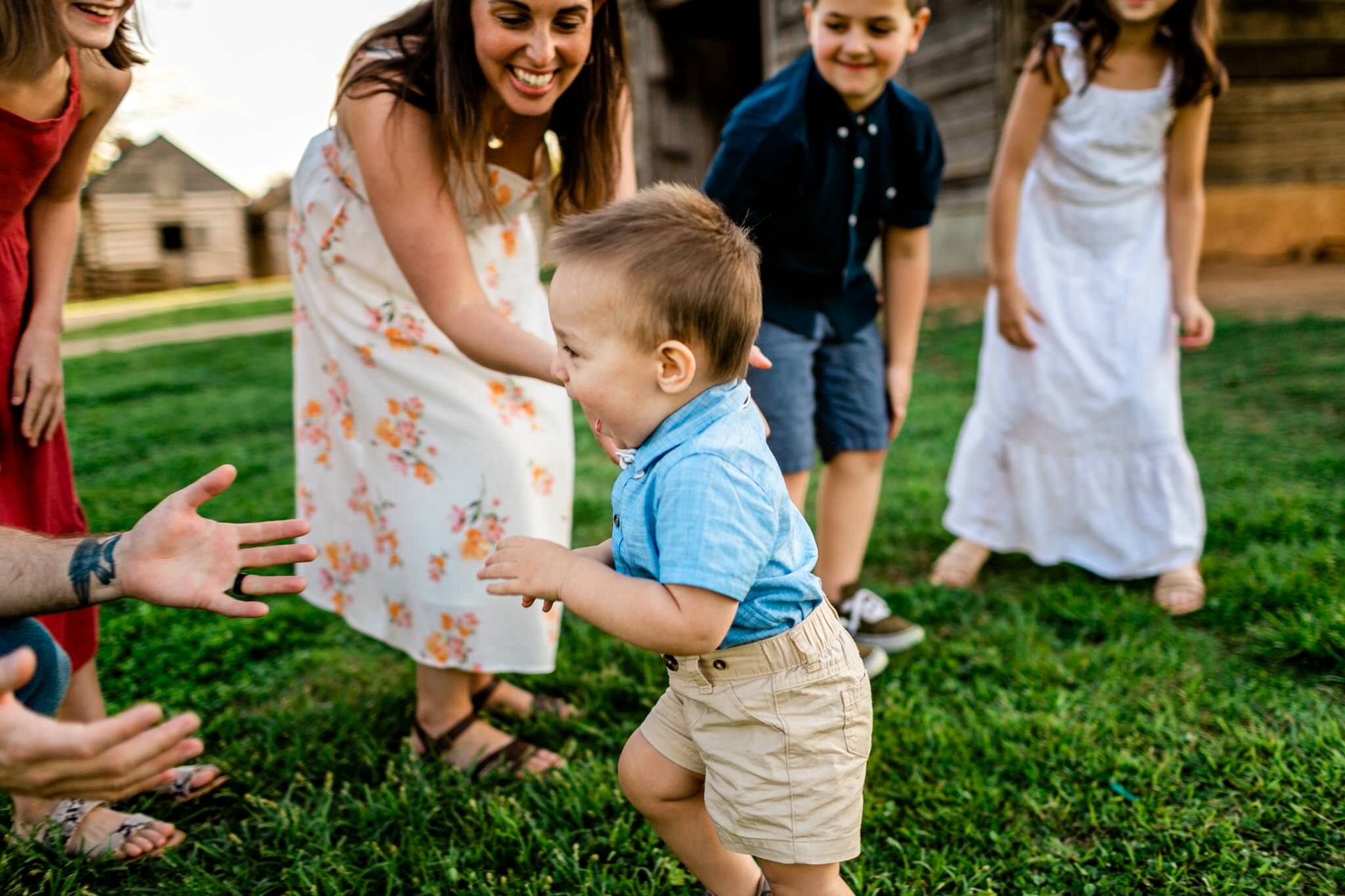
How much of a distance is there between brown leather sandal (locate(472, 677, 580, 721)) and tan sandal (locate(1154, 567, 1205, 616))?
1698 millimetres

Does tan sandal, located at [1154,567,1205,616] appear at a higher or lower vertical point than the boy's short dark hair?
lower

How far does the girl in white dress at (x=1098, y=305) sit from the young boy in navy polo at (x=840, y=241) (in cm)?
51

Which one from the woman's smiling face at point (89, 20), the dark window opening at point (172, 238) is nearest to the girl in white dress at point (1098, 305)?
the woman's smiling face at point (89, 20)

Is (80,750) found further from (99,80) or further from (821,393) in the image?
(821,393)

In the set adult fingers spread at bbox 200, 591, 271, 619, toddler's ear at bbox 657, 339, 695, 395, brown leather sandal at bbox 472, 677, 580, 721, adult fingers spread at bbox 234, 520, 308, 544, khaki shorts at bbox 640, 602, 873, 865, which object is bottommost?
brown leather sandal at bbox 472, 677, 580, 721

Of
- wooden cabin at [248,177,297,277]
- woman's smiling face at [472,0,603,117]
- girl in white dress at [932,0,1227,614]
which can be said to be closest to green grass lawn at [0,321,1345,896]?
girl in white dress at [932,0,1227,614]

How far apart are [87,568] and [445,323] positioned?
2.51 feet

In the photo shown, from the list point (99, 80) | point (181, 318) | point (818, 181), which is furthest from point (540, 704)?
point (181, 318)

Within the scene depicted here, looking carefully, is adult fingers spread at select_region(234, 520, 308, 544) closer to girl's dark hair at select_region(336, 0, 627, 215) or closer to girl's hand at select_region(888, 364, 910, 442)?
girl's dark hair at select_region(336, 0, 627, 215)

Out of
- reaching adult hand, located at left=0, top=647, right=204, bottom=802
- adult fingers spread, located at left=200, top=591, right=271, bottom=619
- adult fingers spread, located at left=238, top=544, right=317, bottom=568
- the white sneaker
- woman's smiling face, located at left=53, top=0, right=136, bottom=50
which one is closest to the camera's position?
reaching adult hand, located at left=0, top=647, right=204, bottom=802

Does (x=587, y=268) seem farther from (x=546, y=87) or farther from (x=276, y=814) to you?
(x=276, y=814)

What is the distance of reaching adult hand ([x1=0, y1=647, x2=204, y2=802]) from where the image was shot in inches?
42.7

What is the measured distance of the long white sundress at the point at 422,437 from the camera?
2131 millimetres

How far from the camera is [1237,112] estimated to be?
1008 cm
